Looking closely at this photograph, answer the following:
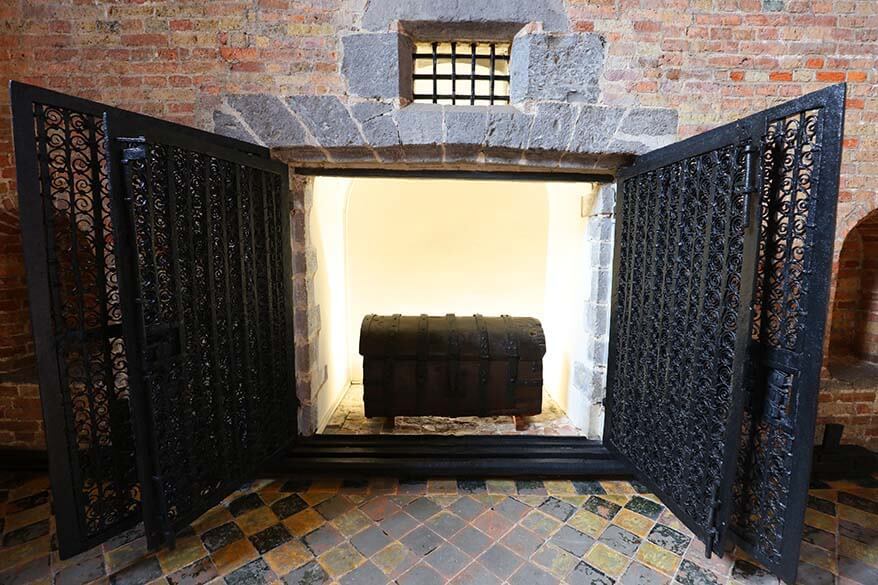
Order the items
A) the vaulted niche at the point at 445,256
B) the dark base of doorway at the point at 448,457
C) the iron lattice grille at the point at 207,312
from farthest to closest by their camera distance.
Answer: the vaulted niche at the point at 445,256 → the dark base of doorway at the point at 448,457 → the iron lattice grille at the point at 207,312

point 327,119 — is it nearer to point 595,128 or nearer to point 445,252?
point 595,128

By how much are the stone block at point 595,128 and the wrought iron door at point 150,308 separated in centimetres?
196

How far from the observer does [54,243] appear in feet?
5.66

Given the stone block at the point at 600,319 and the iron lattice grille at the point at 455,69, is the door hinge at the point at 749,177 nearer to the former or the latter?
the stone block at the point at 600,319

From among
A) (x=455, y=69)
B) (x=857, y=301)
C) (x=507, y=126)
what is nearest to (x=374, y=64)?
(x=455, y=69)

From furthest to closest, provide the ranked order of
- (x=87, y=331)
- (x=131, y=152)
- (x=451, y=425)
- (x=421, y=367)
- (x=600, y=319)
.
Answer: (x=451, y=425) → (x=421, y=367) → (x=600, y=319) → (x=87, y=331) → (x=131, y=152)

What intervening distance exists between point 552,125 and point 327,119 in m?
1.40

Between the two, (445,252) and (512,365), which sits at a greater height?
(445,252)

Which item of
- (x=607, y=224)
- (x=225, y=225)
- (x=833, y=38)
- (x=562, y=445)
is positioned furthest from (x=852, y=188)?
(x=225, y=225)

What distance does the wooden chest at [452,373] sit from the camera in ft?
10.2

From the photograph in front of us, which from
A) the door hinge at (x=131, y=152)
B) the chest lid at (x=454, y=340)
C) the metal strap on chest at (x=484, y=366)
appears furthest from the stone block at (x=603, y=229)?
the door hinge at (x=131, y=152)

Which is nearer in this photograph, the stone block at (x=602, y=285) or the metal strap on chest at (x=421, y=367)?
the stone block at (x=602, y=285)

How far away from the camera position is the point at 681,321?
6.98 ft

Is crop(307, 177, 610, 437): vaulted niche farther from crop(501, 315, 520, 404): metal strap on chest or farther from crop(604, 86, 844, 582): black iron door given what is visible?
crop(604, 86, 844, 582): black iron door
